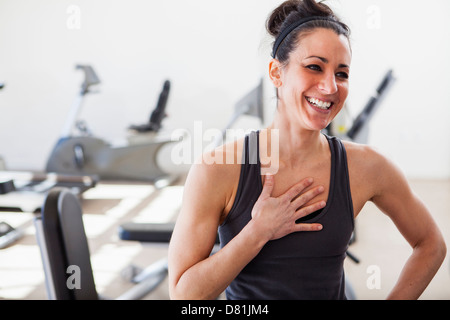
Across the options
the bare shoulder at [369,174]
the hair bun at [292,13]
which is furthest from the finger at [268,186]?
the hair bun at [292,13]

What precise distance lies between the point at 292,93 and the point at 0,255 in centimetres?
216

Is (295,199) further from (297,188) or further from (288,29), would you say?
(288,29)

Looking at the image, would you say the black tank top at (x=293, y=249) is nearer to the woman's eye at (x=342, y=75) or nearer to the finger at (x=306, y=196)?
the finger at (x=306, y=196)

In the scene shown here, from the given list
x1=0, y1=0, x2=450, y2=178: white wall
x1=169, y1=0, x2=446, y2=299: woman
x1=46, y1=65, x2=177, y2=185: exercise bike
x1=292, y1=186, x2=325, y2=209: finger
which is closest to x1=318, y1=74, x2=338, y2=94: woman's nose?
x1=169, y1=0, x2=446, y2=299: woman

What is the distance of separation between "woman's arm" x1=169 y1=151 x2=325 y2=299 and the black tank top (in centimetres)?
3

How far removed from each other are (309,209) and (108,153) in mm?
3192

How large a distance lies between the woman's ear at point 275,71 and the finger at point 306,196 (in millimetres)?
260

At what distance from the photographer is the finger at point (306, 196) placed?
0.85 meters

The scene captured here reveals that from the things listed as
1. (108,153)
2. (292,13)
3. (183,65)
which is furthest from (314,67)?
(183,65)

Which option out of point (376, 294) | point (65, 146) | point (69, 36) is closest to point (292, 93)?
point (376, 294)

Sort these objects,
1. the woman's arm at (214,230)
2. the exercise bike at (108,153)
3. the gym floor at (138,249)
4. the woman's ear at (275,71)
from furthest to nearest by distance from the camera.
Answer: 1. the exercise bike at (108,153)
2. the gym floor at (138,249)
3. the woman's ear at (275,71)
4. the woman's arm at (214,230)

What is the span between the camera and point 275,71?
938mm

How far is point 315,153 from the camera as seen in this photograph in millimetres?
955

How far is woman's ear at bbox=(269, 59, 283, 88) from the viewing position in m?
0.93
